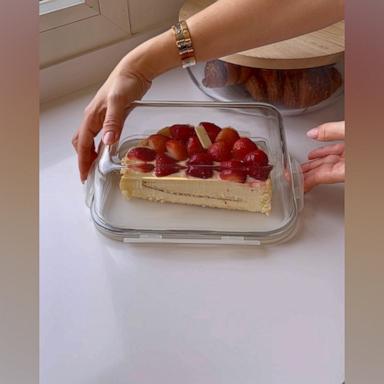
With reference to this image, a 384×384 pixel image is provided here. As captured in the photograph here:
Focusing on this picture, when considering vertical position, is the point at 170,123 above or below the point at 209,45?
below

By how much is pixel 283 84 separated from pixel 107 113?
0.74ft

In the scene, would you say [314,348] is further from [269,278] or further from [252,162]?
[252,162]

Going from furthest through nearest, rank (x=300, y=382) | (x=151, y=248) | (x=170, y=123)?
(x=170, y=123), (x=151, y=248), (x=300, y=382)

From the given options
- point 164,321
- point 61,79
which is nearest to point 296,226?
point 164,321

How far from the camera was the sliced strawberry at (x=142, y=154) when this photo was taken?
0.65m

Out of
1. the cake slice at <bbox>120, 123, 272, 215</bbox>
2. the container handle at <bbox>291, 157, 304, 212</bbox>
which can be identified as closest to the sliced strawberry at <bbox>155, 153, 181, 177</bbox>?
the cake slice at <bbox>120, 123, 272, 215</bbox>

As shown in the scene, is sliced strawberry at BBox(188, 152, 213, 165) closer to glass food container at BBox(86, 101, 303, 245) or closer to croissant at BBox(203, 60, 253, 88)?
glass food container at BBox(86, 101, 303, 245)

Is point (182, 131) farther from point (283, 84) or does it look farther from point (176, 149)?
point (283, 84)

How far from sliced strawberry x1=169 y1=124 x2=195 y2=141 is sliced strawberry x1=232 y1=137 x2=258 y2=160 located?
5 centimetres

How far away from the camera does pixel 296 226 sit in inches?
24.8

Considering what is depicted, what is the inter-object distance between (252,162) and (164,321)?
0.62 ft

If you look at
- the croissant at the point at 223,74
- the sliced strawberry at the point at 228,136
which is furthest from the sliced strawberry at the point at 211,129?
the croissant at the point at 223,74

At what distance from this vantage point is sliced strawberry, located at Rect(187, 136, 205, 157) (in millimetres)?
645
